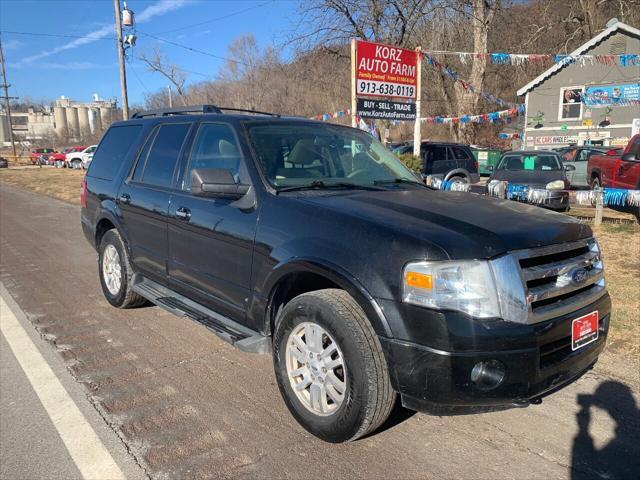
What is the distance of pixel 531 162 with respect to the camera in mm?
12875

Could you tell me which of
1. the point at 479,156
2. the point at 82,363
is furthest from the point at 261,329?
the point at 479,156

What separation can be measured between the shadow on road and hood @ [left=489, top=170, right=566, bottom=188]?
906 cm

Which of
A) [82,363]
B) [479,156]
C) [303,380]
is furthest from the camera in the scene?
[479,156]

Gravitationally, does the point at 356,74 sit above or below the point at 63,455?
above

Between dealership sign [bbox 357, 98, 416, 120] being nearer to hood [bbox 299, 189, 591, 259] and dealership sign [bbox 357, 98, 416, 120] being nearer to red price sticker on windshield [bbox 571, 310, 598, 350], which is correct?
hood [bbox 299, 189, 591, 259]

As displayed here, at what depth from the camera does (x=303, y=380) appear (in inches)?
116

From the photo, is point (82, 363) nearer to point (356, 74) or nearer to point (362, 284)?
point (362, 284)

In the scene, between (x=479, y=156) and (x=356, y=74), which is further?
(x=479, y=156)

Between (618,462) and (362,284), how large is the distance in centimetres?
170

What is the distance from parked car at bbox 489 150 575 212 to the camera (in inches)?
463

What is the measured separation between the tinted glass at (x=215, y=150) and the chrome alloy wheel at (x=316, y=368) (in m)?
1.24

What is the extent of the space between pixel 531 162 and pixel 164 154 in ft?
35.9

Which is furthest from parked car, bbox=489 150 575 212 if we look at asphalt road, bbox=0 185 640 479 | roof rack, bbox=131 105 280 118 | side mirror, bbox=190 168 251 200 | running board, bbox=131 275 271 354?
side mirror, bbox=190 168 251 200

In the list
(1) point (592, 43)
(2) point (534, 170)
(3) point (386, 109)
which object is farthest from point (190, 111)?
(1) point (592, 43)
